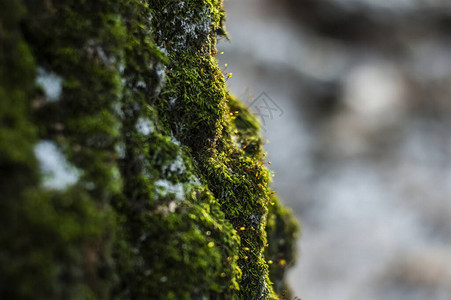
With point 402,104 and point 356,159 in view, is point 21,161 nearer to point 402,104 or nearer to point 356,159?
point 356,159

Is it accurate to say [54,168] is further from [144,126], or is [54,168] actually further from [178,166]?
[178,166]

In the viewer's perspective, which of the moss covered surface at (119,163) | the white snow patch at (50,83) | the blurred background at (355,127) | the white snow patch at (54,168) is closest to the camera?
the moss covered surface at (119,163)

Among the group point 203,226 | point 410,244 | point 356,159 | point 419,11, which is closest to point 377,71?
point 419,11

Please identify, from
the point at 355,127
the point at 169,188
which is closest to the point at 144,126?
the point at 169,188

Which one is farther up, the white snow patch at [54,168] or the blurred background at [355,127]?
the blurred background at [355,127]

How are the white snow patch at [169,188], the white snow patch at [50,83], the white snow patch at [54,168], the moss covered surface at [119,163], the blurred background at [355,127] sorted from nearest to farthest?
the moss covered surface at [119,163] < the white snow patch at [54,168] < the white snow patch at [50,83] < the white snow patch at [169,188] < the blurred background at [355,127]

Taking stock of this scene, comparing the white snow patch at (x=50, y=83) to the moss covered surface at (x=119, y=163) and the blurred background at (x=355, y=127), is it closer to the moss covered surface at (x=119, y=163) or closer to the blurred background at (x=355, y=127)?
the moss covered surface at (x=119, y=163)

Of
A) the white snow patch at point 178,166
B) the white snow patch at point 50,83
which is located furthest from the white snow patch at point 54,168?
the white snow patch at point 178,166
